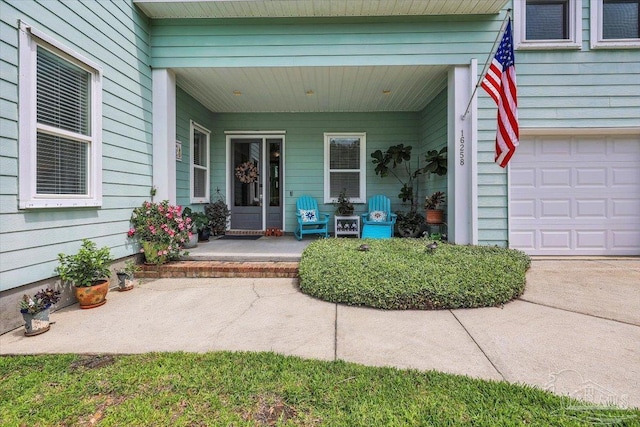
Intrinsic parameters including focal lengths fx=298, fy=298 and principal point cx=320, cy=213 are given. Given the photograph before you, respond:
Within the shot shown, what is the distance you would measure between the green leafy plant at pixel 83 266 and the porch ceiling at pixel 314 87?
9.23 ft

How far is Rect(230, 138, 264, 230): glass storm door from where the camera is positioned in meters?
6.58

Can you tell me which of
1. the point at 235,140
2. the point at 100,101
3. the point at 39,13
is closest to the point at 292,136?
the point at 235,140

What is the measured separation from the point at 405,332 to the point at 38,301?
2940 millimetres

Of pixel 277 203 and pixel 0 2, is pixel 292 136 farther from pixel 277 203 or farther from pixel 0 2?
pixel 0 2


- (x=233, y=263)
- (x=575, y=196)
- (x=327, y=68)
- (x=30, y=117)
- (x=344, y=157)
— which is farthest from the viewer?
(x=344, y=157)

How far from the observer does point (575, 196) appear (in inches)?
176

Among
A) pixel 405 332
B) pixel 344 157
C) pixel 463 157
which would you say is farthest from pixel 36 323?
pixel 344 157

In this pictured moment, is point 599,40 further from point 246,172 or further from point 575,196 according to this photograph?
point 246,172

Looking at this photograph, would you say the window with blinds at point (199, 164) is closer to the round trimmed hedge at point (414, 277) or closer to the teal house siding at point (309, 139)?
the teal house siding at point (309, 139)

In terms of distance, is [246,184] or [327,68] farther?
[246,184]

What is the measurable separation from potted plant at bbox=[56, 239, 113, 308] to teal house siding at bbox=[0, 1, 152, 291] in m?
0.10

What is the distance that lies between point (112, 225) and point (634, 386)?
4.61 m

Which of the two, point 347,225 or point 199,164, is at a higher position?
point 199,164

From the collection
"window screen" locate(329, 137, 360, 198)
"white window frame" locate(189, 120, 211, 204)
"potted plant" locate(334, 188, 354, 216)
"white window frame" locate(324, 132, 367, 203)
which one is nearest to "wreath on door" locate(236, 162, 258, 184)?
"white window frame" locate(189, 120, 211, 204)
